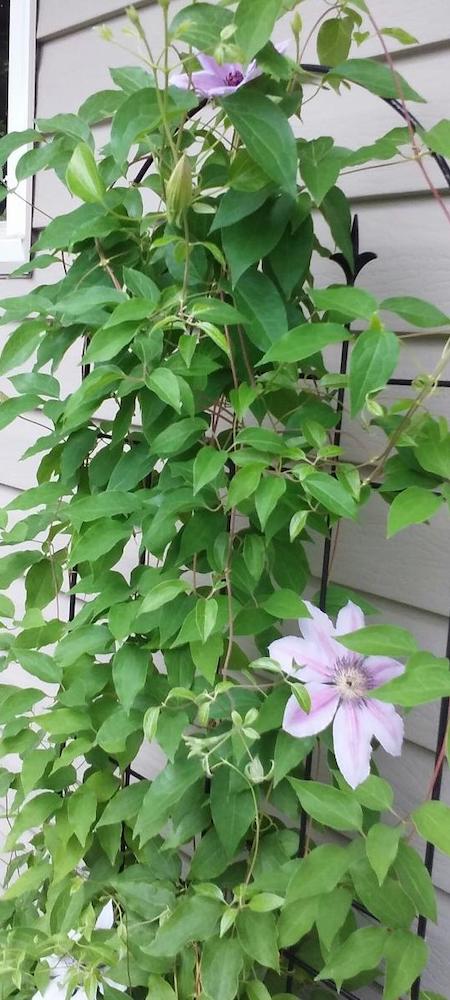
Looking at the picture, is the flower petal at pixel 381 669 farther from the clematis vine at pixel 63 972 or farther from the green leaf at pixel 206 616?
the clematis vine at pixel 63 972

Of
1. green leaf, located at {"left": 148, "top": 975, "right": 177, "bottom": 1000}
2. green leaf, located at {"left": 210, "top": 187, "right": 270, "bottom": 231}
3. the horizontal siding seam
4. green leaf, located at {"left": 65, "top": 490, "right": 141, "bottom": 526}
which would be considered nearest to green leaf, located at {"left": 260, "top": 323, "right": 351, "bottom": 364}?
green leaf, located at {"left": 210, "top": 187, "right": 270, "bottom": 231}

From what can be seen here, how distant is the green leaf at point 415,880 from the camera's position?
2.11ft

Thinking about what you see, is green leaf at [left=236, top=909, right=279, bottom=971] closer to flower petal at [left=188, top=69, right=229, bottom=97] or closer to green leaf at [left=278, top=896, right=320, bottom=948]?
green leaf at [left=278, top=896, right=320, bottom=948]

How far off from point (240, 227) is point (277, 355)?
15 centimetres

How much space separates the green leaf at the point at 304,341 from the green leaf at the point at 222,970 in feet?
1.81

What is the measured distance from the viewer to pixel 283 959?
3.04 ft

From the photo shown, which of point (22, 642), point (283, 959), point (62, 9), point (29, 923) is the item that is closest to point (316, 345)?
point (22, 642)

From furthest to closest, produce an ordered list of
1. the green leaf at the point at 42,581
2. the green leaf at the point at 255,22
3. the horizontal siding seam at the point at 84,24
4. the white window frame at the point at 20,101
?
the white window frame at the point at 20,101, the horizontal siding seam at the point at 84,24, the green leaf at the point at 42,581, the green leaf at the point at 255,22

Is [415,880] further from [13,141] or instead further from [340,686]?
[13,141]

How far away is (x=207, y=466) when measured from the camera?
0.68 meters

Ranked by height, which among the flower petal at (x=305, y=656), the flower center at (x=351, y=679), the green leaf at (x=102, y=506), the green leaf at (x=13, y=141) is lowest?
the flower center at (x=351, y=679)

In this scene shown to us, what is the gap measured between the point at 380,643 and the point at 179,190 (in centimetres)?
42

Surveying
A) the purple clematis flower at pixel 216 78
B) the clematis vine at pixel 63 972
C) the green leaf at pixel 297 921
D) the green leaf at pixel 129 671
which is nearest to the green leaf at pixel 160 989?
the clematis vine at pixel 63 972

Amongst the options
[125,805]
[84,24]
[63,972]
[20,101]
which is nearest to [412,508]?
[125,805]
